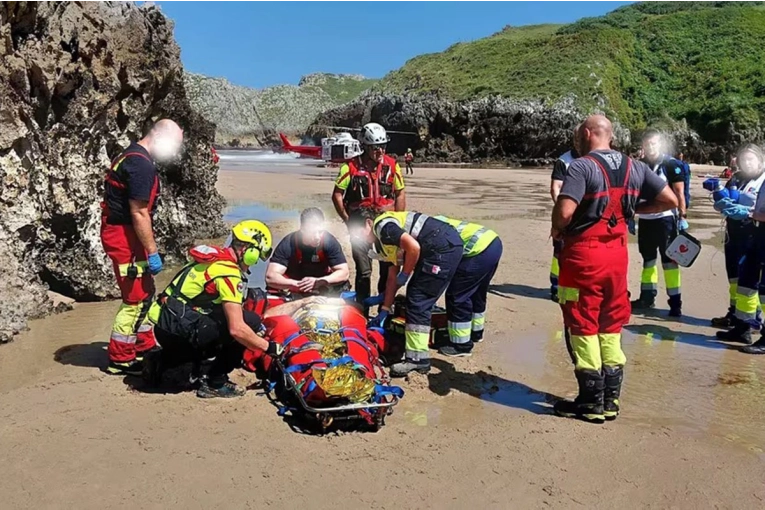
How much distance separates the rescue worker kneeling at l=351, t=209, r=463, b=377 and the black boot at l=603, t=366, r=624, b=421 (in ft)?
4.82

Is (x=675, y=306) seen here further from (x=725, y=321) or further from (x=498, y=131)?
(x=498, y=131)

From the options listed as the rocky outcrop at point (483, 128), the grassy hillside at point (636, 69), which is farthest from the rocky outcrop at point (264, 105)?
the rocky outcrop at point (483, 128)

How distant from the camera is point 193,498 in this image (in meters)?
3.41

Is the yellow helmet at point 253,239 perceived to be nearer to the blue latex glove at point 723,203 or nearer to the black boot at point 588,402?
the black boot at point 588,402

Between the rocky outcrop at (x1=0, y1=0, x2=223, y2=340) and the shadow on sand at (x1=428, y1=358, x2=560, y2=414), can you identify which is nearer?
the shadow on sand at (x1=428, y1=358, x2=560, y2=414)

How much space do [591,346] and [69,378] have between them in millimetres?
4010

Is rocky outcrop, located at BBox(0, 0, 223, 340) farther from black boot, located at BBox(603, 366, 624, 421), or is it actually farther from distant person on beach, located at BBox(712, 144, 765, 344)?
distant person on beach, located at BBox(712, 144, 765, 344)

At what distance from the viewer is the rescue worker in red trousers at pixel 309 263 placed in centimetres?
633

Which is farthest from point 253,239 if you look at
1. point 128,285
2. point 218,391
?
point 128,285

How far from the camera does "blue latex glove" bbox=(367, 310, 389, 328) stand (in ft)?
18.5

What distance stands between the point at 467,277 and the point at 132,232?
2.83 meters

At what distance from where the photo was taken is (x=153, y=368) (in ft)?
16.2

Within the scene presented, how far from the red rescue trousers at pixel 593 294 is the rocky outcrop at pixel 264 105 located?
289ft

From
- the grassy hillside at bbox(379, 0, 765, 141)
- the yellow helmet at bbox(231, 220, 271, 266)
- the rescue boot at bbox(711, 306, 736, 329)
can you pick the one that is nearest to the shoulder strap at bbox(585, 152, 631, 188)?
the yellow helmet at bbox(231, 220, 271, 266)
